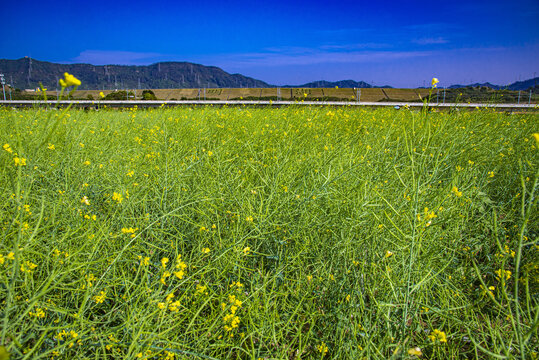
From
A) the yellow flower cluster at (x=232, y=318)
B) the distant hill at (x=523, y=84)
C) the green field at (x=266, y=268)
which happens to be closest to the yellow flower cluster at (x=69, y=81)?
the green field at (x=266, y=268)

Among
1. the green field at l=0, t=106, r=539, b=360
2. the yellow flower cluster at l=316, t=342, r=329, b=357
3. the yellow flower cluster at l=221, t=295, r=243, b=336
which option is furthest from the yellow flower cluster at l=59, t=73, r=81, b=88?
the yellow flower cluster at l=316, t=342, r=329, b=357

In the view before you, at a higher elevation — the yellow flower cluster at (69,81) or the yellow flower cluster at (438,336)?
the yellow flower cluster at (69,81)

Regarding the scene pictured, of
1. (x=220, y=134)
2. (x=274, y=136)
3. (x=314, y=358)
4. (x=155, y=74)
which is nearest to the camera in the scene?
(x=314, y=358)

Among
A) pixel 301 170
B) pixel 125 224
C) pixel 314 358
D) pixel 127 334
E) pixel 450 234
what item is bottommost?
pixel 314 358

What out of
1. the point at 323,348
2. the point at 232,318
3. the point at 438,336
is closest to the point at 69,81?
the point at 232,318

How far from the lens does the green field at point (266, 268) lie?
99 centimetres

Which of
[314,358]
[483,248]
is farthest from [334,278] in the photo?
[483,248]

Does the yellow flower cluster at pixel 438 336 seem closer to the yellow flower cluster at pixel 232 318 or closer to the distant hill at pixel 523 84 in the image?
the yellow flower cluster at pixel 232 318

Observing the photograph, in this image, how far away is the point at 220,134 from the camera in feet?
13.3

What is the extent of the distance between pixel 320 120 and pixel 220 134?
79.8 inches

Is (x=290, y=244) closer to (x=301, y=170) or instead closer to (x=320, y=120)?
(x=301, y=170)

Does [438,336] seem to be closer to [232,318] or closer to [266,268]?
[232,318]

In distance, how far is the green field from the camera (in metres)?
0.99

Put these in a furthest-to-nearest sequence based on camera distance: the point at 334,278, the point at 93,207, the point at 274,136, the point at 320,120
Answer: the point at 320,120
the point at 274,136
the point at 93,207
the point at 334,278
